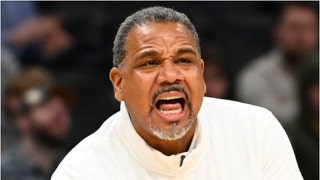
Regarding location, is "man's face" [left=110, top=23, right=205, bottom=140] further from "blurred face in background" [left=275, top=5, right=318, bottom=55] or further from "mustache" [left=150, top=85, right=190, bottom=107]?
"blurred face in background" [left=275, top=5, right=318, bottom=55]

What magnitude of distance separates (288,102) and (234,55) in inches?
19.5

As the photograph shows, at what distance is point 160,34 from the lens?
268 centimetres

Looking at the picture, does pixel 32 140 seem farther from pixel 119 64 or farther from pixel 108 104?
pixel 119 64

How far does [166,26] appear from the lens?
270 cm

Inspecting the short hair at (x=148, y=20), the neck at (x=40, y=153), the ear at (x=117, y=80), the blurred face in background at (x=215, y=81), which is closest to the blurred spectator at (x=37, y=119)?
the neck at (x=40, y=153)

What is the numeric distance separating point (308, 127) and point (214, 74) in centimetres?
72

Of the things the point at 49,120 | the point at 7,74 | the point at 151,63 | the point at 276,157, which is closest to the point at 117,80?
the point at 151,63

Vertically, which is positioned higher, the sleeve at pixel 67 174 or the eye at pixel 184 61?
the eye at pixel 184 61

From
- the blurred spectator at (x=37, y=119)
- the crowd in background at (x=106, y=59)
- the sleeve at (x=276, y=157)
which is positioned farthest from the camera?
the crowd in background at (x=106, y=59)

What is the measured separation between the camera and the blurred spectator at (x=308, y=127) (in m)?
4.53

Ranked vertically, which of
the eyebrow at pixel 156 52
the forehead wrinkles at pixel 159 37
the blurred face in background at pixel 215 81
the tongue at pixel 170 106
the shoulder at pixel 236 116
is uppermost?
the forehead wrinkles at pixel 159 37

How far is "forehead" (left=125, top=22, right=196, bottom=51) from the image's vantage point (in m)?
2.68

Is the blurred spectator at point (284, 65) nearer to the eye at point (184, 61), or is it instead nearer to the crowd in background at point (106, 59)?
the crowd in background at point (106, 59)

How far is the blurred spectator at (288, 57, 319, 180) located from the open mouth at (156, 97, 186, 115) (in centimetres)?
198
